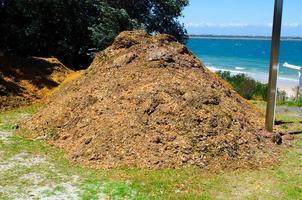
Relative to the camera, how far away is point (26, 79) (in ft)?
61.6

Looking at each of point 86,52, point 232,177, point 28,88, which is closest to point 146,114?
point 232,177

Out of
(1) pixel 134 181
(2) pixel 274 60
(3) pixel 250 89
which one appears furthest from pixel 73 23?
(1) pixel 134 181

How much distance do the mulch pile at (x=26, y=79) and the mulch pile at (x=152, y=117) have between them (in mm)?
2899

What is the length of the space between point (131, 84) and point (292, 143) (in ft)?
14.9

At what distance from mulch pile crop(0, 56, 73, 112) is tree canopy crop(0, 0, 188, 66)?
3.52 meters

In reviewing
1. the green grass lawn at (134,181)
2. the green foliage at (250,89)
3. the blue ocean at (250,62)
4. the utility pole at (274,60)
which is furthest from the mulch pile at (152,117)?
the blue ocean at (250,62)

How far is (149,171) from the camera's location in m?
10.2

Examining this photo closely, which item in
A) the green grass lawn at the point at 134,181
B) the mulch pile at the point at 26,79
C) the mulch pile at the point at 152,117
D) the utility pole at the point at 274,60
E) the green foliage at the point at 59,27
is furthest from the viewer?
the green foliage at the point at 59,27

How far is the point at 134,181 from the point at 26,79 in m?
10.5

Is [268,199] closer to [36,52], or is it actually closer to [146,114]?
[146,114]

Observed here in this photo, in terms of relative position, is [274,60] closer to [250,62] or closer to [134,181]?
[134,181]

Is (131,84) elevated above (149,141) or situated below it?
above

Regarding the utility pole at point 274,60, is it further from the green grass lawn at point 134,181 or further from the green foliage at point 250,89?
the green foliage at point 250,89

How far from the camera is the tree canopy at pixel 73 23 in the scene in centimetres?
2328
